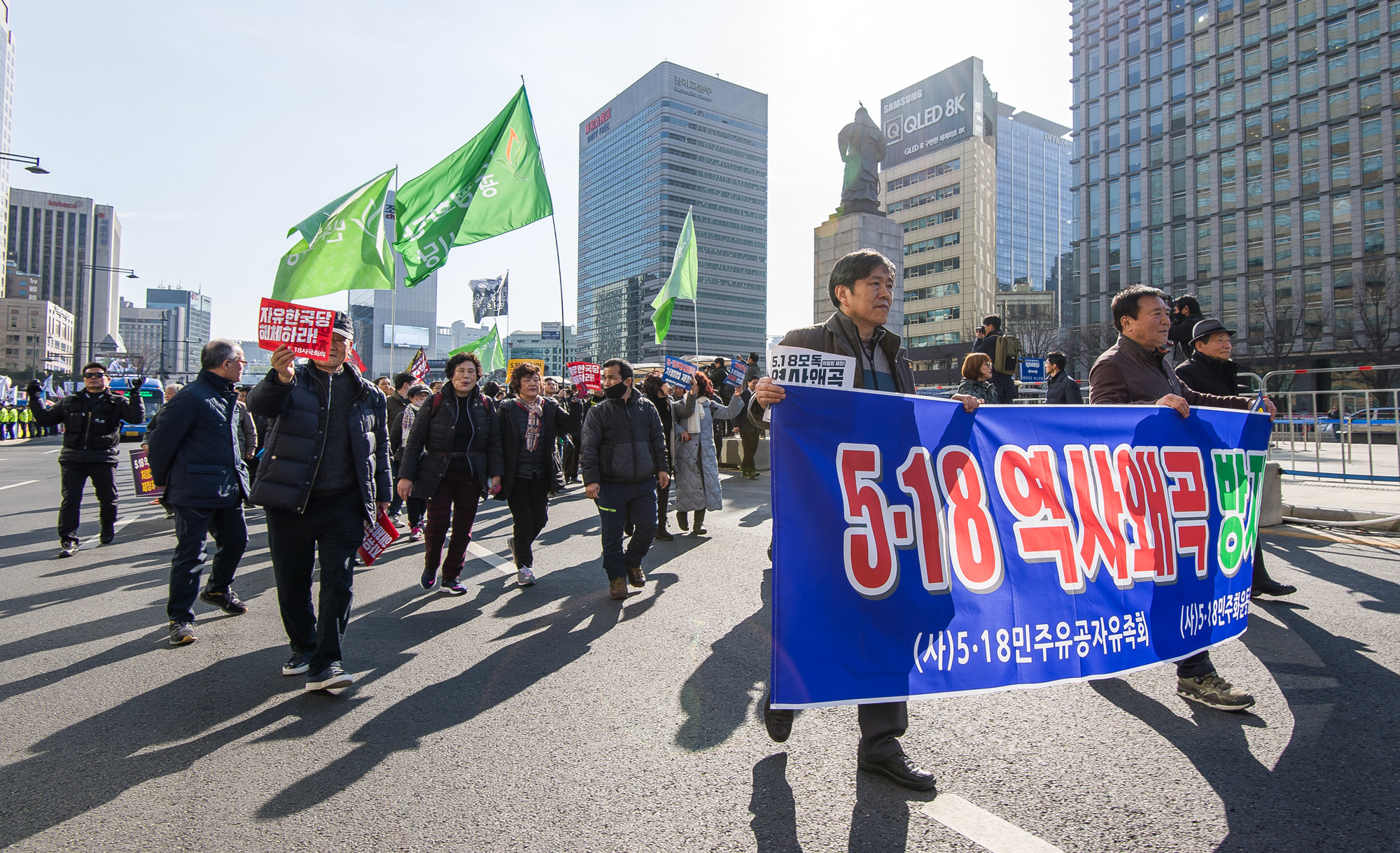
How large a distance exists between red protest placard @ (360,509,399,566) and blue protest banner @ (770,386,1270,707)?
2881mm

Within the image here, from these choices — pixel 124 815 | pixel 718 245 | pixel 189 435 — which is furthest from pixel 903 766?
pixel 718 245

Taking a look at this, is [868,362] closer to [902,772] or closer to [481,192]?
[902,772]

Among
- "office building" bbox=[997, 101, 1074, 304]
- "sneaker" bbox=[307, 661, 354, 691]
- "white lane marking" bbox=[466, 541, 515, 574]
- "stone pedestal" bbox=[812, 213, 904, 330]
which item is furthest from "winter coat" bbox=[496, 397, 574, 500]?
"office building" bbox=[997, 101, 1074, 304]

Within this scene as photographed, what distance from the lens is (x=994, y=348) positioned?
29.5ft

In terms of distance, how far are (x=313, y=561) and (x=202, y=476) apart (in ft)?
5.66

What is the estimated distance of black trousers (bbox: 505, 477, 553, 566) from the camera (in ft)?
21.3

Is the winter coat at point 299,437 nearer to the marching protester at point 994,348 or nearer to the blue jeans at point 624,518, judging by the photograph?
the blue jeans at point 624,518

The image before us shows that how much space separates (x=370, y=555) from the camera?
4.53m

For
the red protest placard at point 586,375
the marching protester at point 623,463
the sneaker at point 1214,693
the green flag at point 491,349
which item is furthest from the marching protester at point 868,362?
the green flag at point 491,349

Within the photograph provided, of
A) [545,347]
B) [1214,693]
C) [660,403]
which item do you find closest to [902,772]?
[1214,693]

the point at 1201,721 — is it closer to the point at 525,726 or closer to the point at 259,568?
the point at 525,726

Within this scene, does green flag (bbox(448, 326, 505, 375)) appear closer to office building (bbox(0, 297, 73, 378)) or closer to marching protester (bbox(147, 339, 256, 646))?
marching protester (bbox(147, 339, 256, 646))

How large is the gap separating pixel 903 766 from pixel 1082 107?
87619 mm

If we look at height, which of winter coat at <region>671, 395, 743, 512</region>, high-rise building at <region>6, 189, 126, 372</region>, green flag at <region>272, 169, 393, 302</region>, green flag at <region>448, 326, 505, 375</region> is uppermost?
high-rise building at <region>6, 189, 126, 372</region>
